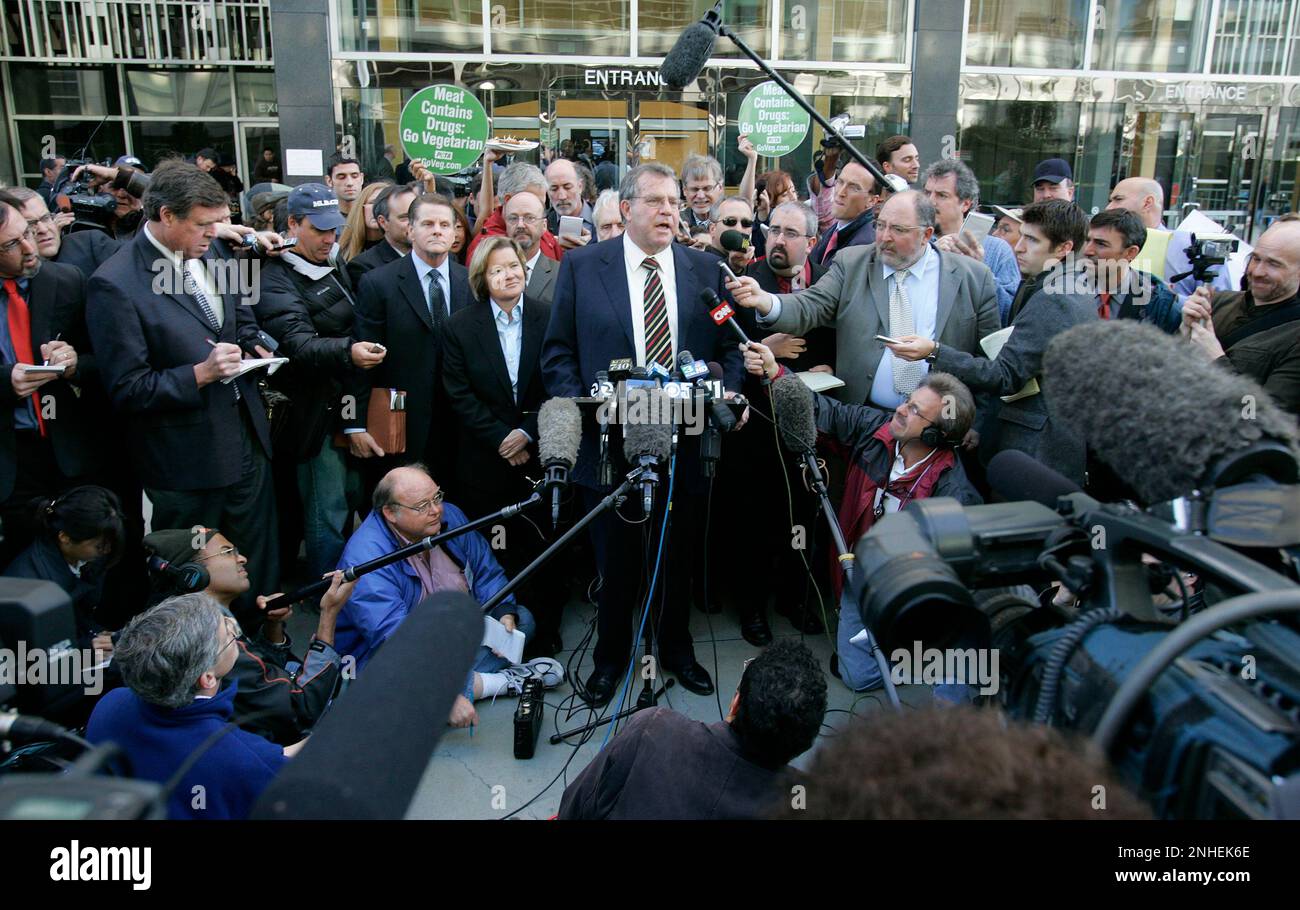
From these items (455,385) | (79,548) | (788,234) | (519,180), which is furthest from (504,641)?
(519,180)

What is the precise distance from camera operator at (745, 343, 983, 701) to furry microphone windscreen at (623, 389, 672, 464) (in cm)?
51

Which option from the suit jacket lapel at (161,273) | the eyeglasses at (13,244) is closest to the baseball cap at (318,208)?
the suit jacket lapel at (161,273)

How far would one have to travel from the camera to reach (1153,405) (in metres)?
1.53

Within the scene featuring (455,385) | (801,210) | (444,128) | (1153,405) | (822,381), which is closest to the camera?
(1153,405)

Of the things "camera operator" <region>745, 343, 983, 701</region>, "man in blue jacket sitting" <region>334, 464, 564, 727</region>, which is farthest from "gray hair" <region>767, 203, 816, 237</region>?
"man in blue jacket sitting" <region>334, 464, 564, 727</region>

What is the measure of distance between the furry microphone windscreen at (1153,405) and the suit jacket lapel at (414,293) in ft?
10.8

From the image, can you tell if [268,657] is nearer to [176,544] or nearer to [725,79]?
[176,544]

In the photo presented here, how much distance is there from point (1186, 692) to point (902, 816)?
15.3 inches

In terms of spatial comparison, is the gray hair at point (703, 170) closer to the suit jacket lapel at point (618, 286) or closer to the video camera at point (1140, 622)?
the suit jacket lapel at point (618, 286)

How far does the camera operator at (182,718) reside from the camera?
2303 mm

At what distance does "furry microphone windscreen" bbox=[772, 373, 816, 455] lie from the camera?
11.2ft

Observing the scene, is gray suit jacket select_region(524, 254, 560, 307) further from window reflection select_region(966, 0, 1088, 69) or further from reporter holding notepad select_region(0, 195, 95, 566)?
window reflection select_region(966, 0, 1088, 69)

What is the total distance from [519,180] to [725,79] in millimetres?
7281

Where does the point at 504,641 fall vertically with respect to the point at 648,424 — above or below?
below
